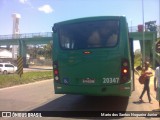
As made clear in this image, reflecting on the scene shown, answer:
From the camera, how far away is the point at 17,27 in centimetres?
14588

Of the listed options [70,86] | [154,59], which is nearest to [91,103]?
[70,86]

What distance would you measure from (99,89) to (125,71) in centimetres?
104

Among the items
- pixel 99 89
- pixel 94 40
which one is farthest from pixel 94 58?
pixel 99 89

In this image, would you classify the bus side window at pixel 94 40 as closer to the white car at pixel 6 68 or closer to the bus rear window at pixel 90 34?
the bus rear window at pixel 90 34

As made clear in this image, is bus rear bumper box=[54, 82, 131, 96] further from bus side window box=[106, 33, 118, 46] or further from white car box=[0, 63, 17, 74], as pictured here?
white car box=[0, 63, 17, 74]

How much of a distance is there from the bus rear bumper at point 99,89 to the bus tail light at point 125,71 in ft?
0.53

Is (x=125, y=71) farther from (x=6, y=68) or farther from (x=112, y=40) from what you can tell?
(x=6, y=68)

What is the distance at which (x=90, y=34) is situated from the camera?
10.3 metres

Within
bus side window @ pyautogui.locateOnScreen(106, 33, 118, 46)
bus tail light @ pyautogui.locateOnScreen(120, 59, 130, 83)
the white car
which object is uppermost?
bus side window @ pyautogui.locateOnScreen(106, 33, 118, 46)

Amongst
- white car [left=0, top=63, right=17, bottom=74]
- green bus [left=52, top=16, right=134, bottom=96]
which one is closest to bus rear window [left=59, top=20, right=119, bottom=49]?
green bus [left=52, top=16, right=134, bottom=96]

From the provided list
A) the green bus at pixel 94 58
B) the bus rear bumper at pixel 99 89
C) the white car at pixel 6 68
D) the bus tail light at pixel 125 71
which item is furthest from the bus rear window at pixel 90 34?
the white car at pixel 6 68

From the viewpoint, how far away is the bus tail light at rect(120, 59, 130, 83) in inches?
384

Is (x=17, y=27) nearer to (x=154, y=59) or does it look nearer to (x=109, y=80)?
(x=154, y=59)

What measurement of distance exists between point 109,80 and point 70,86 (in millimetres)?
1401
